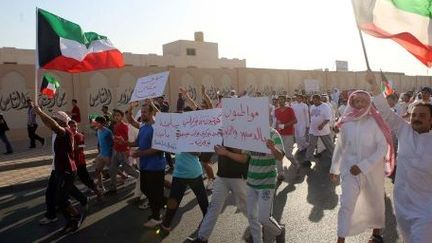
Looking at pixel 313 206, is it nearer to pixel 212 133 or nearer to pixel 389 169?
pixel 389 169

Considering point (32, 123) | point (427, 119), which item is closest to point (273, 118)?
point (427, 119)

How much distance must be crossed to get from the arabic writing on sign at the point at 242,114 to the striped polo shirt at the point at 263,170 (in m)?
0.34

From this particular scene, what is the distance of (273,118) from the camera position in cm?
1051

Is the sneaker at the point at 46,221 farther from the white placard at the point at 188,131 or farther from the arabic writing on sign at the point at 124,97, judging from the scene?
the arabic writing on sign at the point at 124,97

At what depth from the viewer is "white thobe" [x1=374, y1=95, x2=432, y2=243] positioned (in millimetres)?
4016

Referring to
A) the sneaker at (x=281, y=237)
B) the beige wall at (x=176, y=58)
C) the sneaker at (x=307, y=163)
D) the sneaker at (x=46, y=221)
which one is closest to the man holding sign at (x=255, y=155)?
the sneaker at (x=281, y=237)

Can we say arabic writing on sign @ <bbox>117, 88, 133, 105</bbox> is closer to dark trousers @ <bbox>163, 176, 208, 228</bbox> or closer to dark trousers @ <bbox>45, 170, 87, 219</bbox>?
dark trousers @ <bbox>45, 170, 87, 219</bbox>

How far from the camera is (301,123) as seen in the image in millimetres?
13148

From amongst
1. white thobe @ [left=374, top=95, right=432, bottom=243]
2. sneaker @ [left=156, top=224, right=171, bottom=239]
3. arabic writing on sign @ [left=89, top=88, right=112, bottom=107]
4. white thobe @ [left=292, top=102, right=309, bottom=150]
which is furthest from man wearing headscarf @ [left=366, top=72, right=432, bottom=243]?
arabic writing on sign @ [left=89, top=88, right=112, bottom=107]

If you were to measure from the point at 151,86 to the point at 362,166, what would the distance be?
346cm

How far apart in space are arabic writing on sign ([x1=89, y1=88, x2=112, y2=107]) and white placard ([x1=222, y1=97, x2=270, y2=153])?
18831 millimetres

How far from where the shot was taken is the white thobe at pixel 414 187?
4.02 m

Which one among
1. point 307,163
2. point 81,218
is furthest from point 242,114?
point 307,163

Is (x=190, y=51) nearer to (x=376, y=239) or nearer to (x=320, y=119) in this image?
(x=320, y=119)
